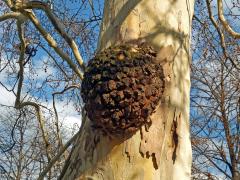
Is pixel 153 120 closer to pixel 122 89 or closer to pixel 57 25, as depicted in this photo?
pixel 122 89

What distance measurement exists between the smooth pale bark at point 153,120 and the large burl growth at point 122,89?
4 centimetres

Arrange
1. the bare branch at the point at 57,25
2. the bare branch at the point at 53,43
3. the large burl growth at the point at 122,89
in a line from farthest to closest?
the bare branch at the point at 53,43 < the bare branch at the point at 57,25 < the large burl growth at the point at 122,89

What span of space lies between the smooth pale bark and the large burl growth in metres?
0.04

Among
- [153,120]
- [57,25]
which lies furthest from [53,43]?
[153,120]

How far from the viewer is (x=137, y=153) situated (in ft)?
4.00

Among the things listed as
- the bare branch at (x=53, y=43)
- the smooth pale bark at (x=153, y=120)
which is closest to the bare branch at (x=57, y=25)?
the bare branch at (x=53, y=43)

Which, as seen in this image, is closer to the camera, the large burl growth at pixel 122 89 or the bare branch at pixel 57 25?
the large burl growth at pixel 122 89

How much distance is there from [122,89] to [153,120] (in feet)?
0.47

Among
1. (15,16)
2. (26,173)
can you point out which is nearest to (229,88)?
(15,16)

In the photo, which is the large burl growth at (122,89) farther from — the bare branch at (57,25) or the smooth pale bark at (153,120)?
the bare branch at (57,25)

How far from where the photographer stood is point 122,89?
1.20 m

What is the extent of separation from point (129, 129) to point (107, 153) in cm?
10

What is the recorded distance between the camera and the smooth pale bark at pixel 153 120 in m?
1.22

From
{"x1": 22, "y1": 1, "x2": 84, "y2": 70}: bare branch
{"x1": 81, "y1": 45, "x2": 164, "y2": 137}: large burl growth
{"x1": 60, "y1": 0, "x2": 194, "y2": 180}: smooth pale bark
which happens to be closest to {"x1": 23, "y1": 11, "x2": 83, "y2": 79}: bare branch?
{"x1": 22, "y1": 1, "x2": 84, "y2": 70}: bare branch
